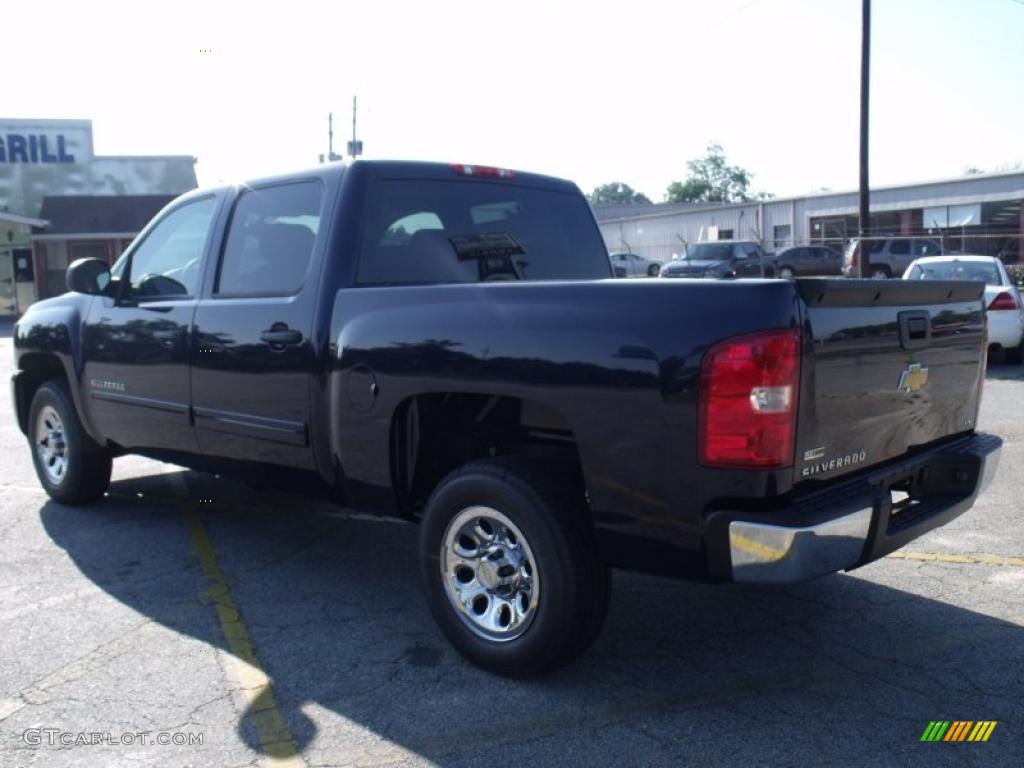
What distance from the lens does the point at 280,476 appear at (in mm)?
4984

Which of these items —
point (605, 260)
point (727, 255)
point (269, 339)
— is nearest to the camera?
point (269, 339)

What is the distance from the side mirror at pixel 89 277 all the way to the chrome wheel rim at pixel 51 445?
1.13m

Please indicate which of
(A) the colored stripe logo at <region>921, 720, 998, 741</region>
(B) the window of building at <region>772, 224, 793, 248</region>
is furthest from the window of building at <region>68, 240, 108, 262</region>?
(A) the colored stripe logo at <region>921, 720, 998, 741</region>

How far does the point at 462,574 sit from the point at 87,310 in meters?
3.35

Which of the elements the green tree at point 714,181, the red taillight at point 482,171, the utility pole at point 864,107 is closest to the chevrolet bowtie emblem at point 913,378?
the red taillight at point 482,171

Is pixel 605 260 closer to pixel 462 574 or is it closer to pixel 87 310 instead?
pixel 462 574

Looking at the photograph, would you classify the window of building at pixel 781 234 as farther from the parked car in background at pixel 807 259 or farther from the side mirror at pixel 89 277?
the side mirror at pixel 89 277

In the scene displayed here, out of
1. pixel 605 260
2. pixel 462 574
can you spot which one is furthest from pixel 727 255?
pixel 462 574

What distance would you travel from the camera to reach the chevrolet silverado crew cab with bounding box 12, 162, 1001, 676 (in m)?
3.36

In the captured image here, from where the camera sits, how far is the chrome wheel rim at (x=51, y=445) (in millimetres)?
6762

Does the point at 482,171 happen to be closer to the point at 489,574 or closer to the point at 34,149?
the point at 489,574

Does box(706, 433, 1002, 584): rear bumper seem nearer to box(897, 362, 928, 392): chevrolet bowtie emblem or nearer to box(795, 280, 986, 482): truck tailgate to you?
box(795, 280, 986, 482): truck tailgate

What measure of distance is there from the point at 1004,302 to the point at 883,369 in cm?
1145

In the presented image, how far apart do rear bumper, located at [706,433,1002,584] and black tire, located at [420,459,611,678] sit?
0.52m
